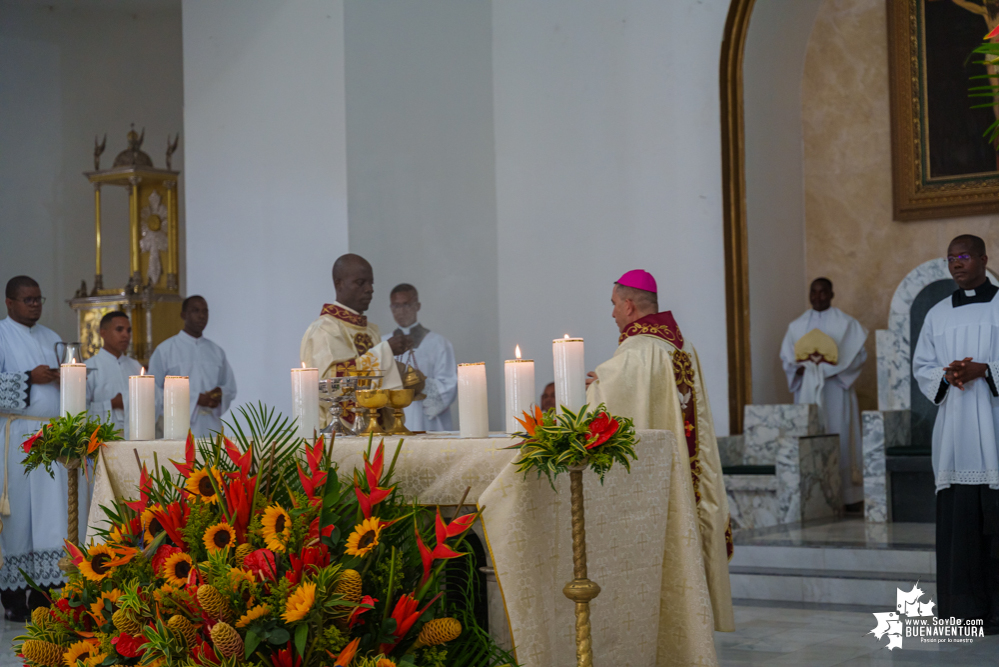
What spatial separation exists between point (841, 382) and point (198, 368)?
16.2ft

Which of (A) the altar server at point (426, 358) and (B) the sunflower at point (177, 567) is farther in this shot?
(A) the altar server at point (426, 358)

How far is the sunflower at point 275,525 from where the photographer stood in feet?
8.90

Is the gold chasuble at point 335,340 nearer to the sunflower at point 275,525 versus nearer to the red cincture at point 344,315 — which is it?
the red cincture at point 344,315

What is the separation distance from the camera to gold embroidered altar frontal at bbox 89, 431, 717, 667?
Answer: 2895mm

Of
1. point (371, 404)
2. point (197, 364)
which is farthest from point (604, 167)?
point (371, 404)

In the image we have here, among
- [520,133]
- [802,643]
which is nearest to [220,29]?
[520,133]

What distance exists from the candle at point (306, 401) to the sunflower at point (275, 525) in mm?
613

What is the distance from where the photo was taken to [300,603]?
8.43ft

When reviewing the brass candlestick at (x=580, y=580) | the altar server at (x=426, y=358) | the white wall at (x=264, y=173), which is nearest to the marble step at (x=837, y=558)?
the altar server at (x=426, y=358)

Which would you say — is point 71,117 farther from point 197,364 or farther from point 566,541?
point 566,541

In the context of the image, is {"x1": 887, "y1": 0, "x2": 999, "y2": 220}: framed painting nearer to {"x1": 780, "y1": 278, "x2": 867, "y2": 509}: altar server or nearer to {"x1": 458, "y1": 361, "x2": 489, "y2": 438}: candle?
{"x1": 780, "y1": 278, "x2": 867, "y2": 509}: altar server

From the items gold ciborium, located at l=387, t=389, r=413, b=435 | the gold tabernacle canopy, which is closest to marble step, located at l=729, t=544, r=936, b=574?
gold ciborium, located at l=387, t=389, r=413, b=435

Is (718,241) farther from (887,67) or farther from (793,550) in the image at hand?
(793,550)

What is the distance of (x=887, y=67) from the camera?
941 centimetres
